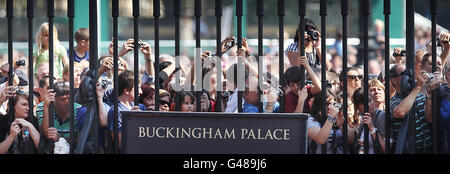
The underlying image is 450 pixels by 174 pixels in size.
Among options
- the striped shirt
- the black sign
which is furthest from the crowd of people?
the black sign

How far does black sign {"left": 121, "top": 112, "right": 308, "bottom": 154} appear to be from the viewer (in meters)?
3.00

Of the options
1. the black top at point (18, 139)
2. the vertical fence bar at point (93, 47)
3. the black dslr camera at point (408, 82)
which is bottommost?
the black top at point (18, 139)

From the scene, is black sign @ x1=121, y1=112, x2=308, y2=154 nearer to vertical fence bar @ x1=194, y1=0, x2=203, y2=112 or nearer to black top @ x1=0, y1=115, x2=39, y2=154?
vertical fence bar @ x1=194, y1=0, x2=203, y2=112

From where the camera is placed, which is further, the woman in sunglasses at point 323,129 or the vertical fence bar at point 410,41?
the woman in sunglasses at point 323,129

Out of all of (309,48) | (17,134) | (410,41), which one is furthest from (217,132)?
(309,48)

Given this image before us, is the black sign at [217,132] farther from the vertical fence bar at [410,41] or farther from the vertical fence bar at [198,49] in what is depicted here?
the vertical fence bar at [410,41]

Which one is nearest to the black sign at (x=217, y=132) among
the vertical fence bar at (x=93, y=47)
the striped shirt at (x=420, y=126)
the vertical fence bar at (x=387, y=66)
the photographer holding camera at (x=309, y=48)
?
the vertical fence bar at (x=93, y=47)

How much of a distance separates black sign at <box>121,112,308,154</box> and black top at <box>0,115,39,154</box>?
0.65 metres

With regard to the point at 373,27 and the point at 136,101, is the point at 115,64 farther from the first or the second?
the point at 373,27

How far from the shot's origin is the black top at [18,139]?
3.49 metres

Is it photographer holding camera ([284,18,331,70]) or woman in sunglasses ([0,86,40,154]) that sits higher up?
photographer holding camera ([284,18,331,70])

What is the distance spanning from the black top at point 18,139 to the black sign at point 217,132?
0.65 m

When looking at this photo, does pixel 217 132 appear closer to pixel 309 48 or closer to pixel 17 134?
pixel 17 134

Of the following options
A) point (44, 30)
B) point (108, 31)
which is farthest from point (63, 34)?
point (44, 30)
